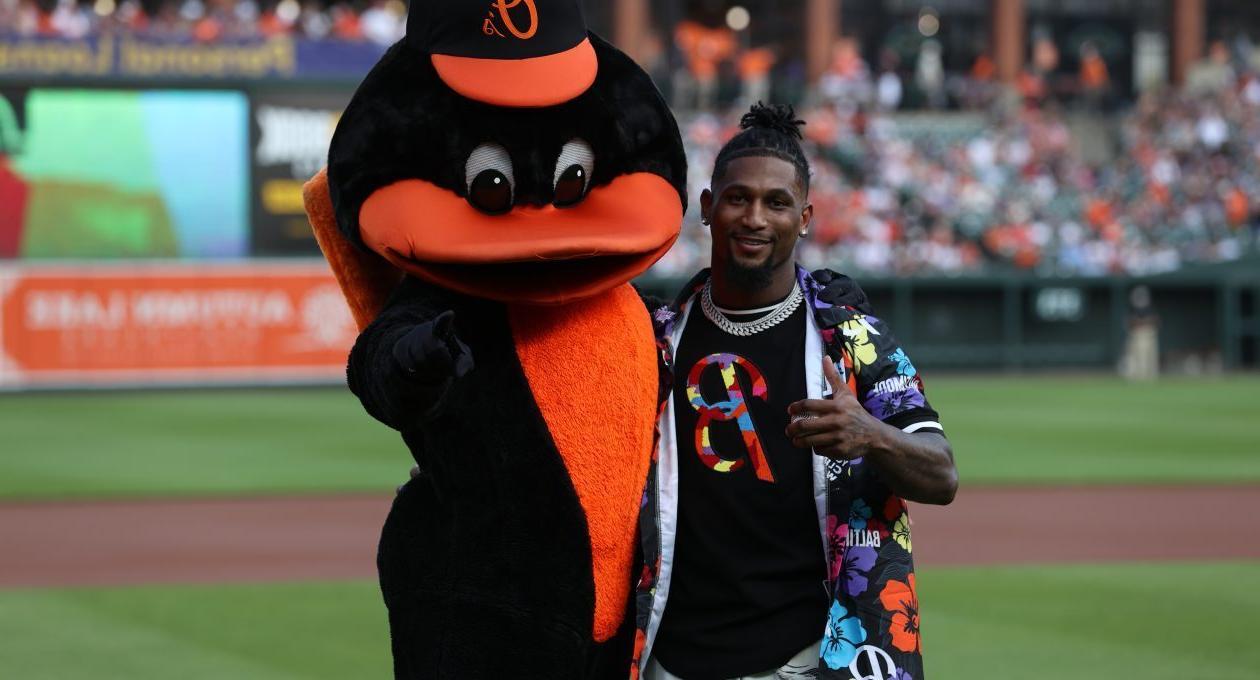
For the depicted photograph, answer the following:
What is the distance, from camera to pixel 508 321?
11.7 feet

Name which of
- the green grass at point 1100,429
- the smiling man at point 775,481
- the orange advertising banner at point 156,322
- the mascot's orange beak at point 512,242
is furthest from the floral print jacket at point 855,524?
the orange advertising banner at point 156,322

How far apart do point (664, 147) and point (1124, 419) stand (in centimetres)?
1655

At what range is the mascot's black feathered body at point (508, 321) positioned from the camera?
343 centimetres

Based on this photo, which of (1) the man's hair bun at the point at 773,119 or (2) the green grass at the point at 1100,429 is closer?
(1) the man's hair bun at the point at 773,119

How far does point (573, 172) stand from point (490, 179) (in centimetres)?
20

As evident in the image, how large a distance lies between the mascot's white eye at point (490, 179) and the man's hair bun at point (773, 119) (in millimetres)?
572

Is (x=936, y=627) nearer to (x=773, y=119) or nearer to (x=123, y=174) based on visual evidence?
(x=773, y=119)

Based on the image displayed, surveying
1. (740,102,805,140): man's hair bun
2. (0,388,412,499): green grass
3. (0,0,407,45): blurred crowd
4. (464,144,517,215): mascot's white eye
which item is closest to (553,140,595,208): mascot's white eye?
(464,144,517,215): mascot's white eye

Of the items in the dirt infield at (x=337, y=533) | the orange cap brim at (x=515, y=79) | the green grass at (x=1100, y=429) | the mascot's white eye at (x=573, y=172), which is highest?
the orange cap brim at (x=515, y=79)

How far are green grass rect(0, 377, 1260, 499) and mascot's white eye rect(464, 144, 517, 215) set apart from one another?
9.87 metres

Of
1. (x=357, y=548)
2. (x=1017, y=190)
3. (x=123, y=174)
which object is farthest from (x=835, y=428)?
(x=1017, y=190)

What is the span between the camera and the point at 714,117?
3000cm

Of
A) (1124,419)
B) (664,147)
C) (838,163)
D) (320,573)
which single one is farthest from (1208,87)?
(664,147)

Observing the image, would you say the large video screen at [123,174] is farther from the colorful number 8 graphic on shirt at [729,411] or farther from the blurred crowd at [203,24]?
the colorful number 8 graphic on shirt at [729,411]
